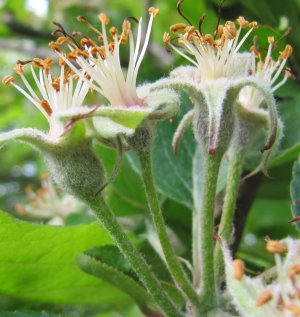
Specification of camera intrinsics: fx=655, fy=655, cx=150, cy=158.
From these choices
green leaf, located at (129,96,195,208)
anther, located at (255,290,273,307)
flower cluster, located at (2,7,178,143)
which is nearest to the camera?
anther, located at (255,290,273,307)

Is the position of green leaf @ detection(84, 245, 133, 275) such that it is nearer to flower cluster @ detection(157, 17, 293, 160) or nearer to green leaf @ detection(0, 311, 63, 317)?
green leaf @ detection(0, 311, 63, 317)

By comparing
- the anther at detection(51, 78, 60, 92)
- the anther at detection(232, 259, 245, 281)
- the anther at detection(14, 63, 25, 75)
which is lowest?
the anther at detection(232, 259, 245, 281)

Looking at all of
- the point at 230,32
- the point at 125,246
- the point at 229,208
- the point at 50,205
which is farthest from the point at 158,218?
the point at 50,205

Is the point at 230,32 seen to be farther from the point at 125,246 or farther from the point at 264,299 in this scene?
the point at 264,299

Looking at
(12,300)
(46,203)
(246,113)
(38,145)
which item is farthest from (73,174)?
(46,203)

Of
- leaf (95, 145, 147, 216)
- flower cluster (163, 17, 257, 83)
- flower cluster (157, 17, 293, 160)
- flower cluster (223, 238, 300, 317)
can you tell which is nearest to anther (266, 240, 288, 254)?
flower cluster (223, 238, 300, 317)

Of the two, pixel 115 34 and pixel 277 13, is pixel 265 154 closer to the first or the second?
pixel 115 34

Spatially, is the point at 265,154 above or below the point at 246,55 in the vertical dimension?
below
